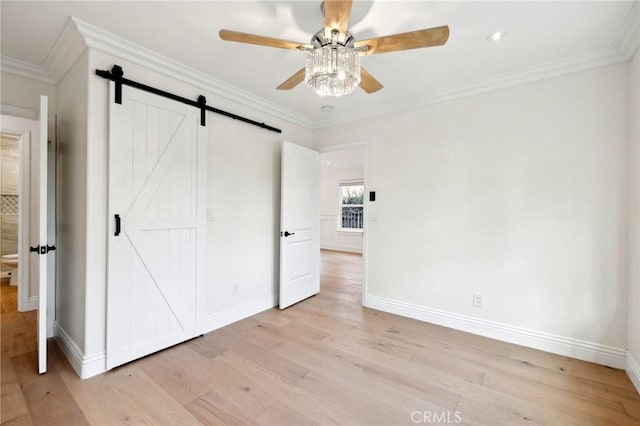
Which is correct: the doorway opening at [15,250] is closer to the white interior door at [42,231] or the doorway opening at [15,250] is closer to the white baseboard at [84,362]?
the white baseboard at [84,362]

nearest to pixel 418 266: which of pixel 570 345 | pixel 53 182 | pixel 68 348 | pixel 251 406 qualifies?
pixel 570 345

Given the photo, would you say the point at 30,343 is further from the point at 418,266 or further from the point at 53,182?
the point at 418,266

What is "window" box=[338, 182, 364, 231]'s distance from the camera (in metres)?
8.34

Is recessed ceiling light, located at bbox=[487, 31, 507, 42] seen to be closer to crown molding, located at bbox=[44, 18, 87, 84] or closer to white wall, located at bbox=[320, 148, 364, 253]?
crown molding, located at bbox=[44, 18, 87, 84]

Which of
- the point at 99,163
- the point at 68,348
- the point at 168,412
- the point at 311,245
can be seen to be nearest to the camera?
the point at 168,412

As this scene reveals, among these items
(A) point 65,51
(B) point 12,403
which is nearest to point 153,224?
(B) point 12,403

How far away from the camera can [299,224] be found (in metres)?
3.62

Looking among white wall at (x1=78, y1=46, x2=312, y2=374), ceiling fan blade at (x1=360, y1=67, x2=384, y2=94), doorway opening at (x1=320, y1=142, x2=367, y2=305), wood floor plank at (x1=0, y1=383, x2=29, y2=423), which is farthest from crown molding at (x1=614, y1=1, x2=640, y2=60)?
doorway opening at (x1=320, y1=142, x2=367, y2=305)

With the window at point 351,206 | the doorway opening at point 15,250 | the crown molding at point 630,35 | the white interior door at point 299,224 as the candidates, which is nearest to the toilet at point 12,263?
the doorway opening at point 15,250

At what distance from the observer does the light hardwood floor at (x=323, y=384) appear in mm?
1641

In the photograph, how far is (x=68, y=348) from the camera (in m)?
2.25

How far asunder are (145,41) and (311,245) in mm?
2797

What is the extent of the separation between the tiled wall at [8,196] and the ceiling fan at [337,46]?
5203mm

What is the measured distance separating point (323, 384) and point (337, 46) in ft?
7.30
